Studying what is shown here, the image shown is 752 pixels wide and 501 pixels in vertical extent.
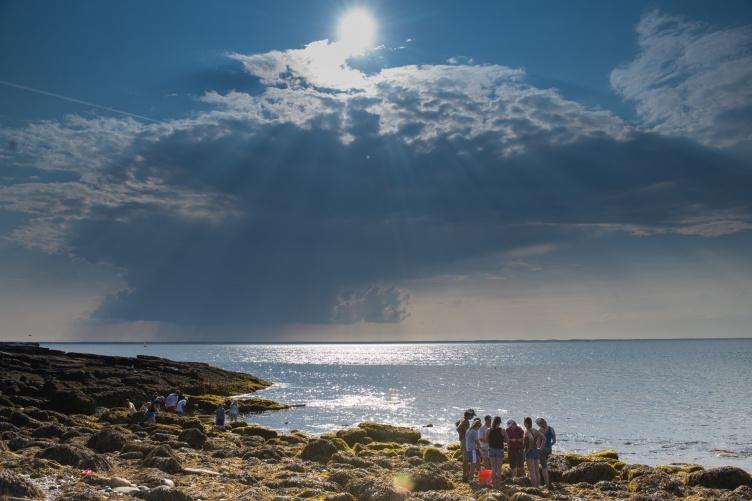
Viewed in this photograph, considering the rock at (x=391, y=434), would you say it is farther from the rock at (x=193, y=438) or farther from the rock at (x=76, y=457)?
the rock at (x=76, y=457)

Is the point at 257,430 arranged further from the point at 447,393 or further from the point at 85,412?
the point at 447,393

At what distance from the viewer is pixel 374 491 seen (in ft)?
62.3

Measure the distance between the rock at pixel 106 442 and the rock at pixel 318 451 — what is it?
27.2ft

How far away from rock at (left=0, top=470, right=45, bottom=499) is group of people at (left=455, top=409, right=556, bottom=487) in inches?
573

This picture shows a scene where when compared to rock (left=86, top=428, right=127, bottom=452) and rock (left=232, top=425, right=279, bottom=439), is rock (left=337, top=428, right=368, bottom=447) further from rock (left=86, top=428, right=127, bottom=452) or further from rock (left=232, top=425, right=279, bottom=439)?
rock (left=86, top=428, right=127, bottom=452)

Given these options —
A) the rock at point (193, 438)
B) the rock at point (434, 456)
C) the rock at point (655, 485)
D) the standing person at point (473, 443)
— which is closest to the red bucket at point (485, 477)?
the standing person at point (473, 443)

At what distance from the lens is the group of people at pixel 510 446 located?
73.9ft

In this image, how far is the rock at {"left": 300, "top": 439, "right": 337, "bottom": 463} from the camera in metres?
29.6

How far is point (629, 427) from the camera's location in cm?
5375

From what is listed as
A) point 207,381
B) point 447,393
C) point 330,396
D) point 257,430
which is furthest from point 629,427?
point 207,381

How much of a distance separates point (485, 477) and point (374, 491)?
6401mm

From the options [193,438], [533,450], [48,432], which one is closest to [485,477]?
[533,450]

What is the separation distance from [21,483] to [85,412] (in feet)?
105

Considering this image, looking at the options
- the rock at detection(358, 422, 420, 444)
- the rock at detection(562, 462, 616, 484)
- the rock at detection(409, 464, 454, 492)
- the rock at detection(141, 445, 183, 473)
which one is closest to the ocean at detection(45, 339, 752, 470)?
the rock at detection(358, 422, 420, 444)
